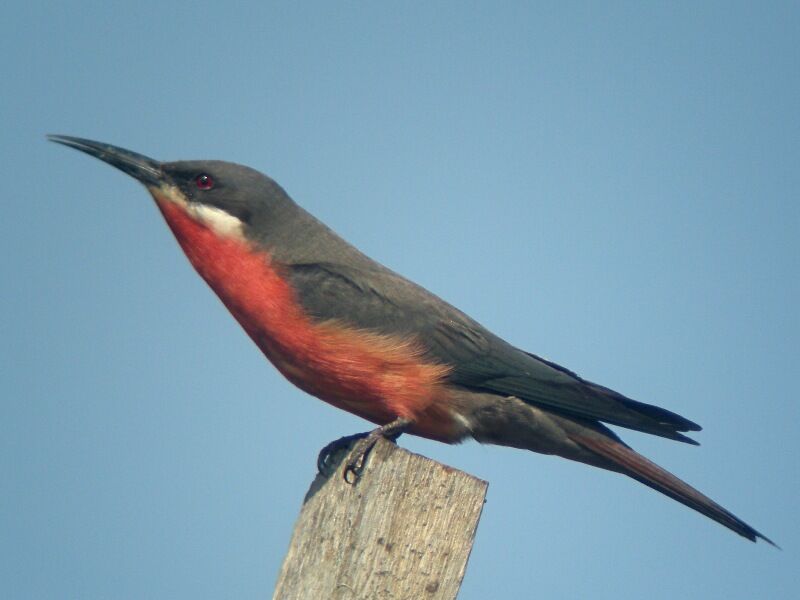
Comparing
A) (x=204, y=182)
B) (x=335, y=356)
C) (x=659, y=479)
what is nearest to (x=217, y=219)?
(x=204, y=182)

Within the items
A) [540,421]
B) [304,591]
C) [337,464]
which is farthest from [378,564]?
[540,421]

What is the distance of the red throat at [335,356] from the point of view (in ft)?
23.0

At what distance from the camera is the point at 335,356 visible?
7008 mm

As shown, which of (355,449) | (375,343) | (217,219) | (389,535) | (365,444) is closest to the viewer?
(389,535)

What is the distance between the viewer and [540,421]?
24.4ft

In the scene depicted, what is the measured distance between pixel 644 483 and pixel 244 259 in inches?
131

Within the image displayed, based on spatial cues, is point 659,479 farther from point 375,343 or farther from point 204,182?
point 204,182

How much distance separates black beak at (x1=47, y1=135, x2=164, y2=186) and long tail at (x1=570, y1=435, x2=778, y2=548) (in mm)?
3758

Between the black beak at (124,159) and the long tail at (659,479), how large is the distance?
3758 millimetres

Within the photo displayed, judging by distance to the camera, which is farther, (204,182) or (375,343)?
(204,182)

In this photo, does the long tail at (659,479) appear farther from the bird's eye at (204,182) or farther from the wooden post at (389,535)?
the bird's eye at (204,182)

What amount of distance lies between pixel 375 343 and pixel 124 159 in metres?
2.47

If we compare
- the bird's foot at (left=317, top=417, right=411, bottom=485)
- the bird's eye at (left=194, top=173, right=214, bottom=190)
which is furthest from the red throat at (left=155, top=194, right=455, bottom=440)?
the bird's eye at (left=194, top=173, right=214, bottom=190)

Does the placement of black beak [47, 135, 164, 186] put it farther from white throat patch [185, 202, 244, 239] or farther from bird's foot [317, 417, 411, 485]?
bird's foot [317, 417, 411, 485]
